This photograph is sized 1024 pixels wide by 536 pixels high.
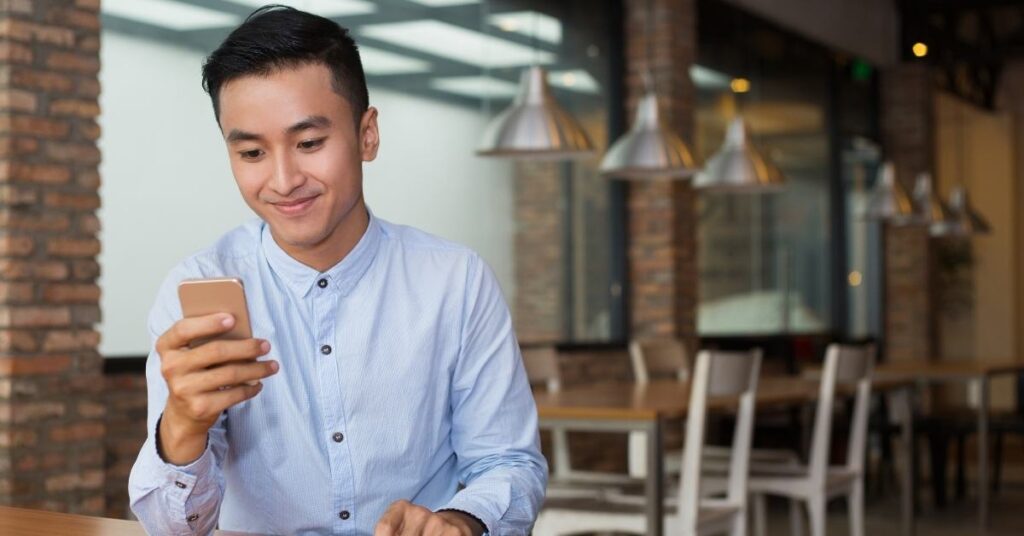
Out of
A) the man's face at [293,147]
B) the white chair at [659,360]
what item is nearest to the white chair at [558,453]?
the white chair at [659,360]

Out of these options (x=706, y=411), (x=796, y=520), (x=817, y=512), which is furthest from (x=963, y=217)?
(x=706, y=411)

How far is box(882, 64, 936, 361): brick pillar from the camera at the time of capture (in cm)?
1034

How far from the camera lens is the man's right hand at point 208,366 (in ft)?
4.25

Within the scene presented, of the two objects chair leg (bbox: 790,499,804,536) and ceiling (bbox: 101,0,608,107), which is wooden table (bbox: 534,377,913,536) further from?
ceiling (bbox: 101,0,608,107)

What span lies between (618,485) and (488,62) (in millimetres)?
2535

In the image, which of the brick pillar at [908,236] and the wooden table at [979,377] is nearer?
the wooden table at [979,377]

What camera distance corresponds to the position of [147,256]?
172 inches

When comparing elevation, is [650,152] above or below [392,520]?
above

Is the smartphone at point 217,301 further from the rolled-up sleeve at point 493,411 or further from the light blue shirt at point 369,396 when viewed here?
the rolled-up sleeve at point 493,411

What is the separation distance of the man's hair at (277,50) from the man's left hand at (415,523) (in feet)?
1.58

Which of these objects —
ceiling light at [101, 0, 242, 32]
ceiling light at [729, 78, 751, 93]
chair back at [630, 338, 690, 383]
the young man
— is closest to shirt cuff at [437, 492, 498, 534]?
the young man

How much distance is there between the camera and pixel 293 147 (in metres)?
1.53

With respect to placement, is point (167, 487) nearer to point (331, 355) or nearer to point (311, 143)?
point (331, 355)

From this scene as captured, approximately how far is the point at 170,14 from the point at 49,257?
1132 millimetres
